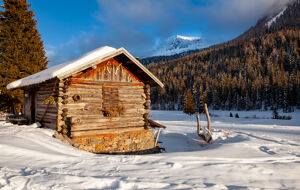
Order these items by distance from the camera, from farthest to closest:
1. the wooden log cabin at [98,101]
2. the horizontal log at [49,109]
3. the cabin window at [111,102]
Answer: the cabin window at [111,102] → the horizontal log at [49,109] → the wooden log cabin at [98,101]

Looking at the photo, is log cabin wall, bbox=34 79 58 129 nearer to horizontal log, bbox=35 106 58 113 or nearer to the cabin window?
horizontal log, bbox=35 106 58 113

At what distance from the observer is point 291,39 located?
350 ft

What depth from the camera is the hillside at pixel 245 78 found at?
208 ft

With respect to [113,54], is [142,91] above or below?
below

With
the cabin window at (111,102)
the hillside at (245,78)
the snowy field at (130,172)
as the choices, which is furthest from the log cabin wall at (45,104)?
the hillside at (245,78)

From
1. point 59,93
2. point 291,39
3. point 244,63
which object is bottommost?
point 59,93

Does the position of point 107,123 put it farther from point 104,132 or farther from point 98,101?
point 98,101

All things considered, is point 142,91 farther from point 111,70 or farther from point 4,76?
point 4,76

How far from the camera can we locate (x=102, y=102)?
11.7 m

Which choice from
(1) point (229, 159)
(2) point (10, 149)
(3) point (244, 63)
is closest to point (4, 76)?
(2) point (10, 149)

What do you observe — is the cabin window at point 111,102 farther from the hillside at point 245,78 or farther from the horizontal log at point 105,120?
the hillside at point 245,78

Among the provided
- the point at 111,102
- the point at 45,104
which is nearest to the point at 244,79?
the point at 111,102

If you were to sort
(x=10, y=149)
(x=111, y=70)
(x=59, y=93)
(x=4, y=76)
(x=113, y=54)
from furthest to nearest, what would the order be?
(x=4, y=76) < (x=111, y=70) < (x=113, y=54) < (x=59, y=93) < (x=10, y=149)

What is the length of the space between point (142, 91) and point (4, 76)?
16.7 metres
